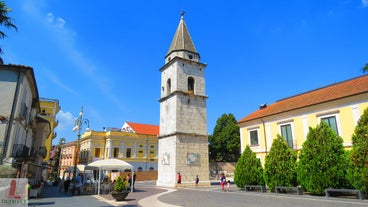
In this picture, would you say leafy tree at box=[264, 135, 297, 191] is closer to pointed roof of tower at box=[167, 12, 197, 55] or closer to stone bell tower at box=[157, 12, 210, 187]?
stone bell tower at box=[157, 12, 210, 187]

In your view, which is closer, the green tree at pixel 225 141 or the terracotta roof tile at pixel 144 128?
the green tree at pixel 225 141

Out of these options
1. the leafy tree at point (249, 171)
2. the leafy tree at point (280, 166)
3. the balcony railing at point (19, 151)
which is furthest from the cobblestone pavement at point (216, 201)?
the balcony railing at point (19, 151)

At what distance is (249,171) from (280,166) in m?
2.74

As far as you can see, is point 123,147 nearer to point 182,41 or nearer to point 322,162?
point 182,41

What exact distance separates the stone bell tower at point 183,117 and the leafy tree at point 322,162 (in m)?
11.8

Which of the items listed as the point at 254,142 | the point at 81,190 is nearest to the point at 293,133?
the point at 254,142

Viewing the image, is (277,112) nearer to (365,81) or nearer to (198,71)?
(365,81)

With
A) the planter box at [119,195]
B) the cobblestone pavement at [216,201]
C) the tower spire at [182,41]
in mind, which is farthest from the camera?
the tower spire at [182,41]

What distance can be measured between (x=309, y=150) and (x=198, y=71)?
54.6ft

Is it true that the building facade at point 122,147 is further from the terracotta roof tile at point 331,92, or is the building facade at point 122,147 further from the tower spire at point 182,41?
the terracotta roof tile at point 331,92

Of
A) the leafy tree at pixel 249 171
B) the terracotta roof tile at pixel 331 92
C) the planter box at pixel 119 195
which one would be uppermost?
the terracotta roof tile at pixel 331 92

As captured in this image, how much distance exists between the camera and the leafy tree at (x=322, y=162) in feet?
46.7

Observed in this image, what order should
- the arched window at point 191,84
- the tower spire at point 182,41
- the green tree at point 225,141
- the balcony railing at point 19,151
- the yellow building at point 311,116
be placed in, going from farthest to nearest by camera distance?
the green tree at point 225,141 → the tower spire at point 182,41 → the arched window at point 191,84 → the yellow building at point 311,116 → the balcony railing at point 19,151

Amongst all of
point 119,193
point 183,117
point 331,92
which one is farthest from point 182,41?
point 119,193
